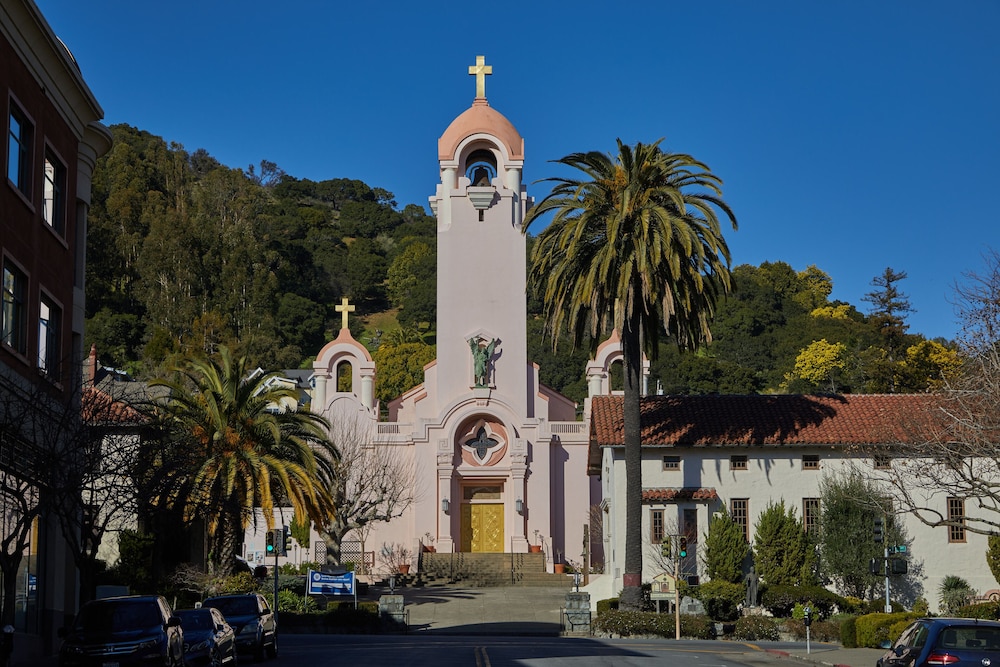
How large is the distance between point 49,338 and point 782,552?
27.8m

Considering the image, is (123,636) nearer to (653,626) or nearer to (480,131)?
(653,626)

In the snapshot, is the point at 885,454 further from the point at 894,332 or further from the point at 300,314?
the point at 300,314

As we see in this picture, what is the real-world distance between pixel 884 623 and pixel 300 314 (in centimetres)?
9782

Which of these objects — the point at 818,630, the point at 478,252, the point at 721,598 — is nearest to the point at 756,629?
the point at 818,630

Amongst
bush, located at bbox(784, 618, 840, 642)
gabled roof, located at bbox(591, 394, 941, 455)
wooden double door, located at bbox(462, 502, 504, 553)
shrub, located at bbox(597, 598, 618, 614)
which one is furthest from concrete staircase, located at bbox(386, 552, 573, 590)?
bush, located at bbox(784, 618, 840, 642)

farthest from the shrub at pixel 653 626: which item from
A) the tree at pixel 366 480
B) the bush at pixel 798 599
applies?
the tree at pixel 366 480

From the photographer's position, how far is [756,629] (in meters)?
40.2

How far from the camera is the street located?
2780cm

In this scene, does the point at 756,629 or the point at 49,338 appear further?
the point at 756,629

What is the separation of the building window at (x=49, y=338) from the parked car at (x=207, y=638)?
6.55 meters

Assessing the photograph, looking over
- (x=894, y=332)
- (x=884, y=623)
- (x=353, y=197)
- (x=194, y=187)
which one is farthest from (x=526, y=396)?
(x=353, y=197)

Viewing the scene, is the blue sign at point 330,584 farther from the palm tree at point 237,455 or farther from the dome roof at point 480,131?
the dome roof at point 480,131

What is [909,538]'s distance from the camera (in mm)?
48938

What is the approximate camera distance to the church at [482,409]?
62.7m
